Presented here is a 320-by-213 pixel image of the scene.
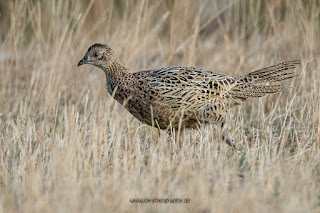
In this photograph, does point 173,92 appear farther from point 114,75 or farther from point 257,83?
point 257,83

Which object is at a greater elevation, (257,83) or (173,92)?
(257,83)

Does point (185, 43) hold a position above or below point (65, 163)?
above

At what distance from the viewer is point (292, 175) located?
3.92 metres

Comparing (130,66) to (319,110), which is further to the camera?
(130,66)

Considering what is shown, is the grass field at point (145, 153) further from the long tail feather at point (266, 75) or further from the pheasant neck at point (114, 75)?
the long tail feather at point (266, 75)

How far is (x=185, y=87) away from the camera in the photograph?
5102 millimetres

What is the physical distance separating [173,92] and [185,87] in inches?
6.0

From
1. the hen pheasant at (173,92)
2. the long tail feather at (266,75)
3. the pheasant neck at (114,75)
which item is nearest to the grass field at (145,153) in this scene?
the hen pheasant at (173,92)

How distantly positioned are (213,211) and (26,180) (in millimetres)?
1484

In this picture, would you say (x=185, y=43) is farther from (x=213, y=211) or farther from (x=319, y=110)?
(x=213, y=211)

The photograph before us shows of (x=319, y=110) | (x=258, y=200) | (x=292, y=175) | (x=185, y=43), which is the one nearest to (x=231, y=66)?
(x=185, y=43)

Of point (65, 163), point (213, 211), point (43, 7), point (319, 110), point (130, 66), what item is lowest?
point (213, 211)

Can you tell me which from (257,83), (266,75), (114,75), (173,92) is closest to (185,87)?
(173,92)

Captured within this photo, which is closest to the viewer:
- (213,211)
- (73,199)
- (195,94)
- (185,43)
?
(213,211)
